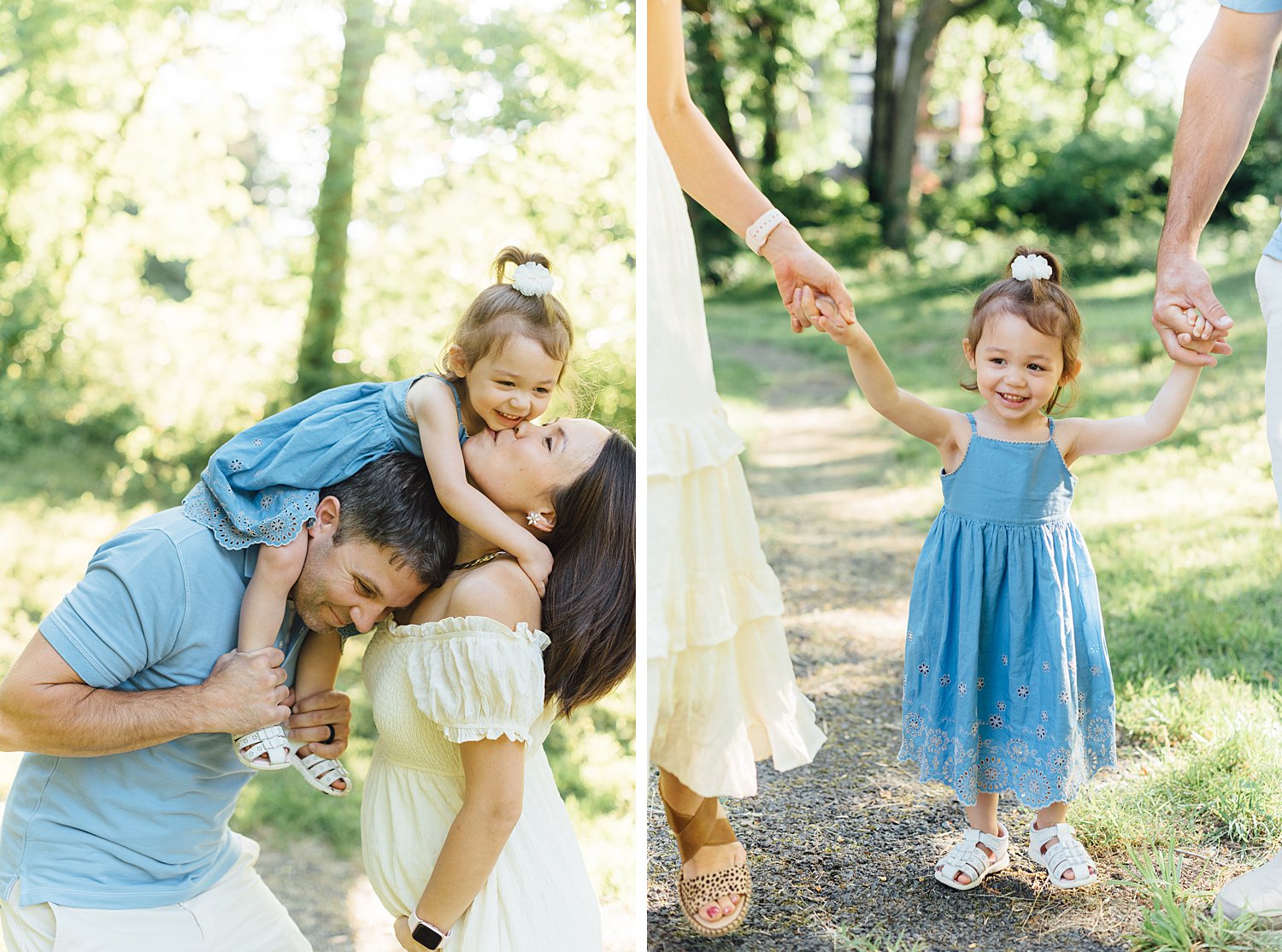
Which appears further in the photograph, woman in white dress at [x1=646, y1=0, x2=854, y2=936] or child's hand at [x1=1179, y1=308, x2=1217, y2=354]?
child's hand at [x1=1179, y1=308, x2=1217, y2=354]

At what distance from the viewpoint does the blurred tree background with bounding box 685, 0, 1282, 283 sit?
13531 mm

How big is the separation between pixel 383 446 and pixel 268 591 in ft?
0.91

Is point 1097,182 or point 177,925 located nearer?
point 177,925

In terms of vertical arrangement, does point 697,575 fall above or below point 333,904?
above

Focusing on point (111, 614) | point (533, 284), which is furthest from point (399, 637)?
point (533, 284)

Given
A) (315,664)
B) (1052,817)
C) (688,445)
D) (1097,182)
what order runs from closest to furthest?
(315,664) < (688,445) < (1052,817) < (1097,182)

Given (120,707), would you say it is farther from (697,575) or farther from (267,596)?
(697,575)

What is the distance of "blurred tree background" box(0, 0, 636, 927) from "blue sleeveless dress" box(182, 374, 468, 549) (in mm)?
3253

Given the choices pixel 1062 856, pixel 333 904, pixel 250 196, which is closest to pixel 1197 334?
pixel 1062 856

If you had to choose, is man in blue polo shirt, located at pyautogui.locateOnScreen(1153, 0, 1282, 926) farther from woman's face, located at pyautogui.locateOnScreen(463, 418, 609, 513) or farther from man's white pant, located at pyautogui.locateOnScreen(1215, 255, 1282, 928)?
woman's face, located at pyautogui.locateOnScreen(463, 418, 609, 513)

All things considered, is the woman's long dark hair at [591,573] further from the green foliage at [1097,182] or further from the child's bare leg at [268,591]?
the green foliage at [1097,182]

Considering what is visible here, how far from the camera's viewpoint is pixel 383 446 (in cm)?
184

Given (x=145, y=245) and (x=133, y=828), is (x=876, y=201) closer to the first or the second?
(x=145, y=245)

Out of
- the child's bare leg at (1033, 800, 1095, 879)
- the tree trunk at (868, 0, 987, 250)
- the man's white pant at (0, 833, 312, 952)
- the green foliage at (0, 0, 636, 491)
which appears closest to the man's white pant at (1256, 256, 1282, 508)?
the child's bare leg at (1033, 800, 1095, 879)
